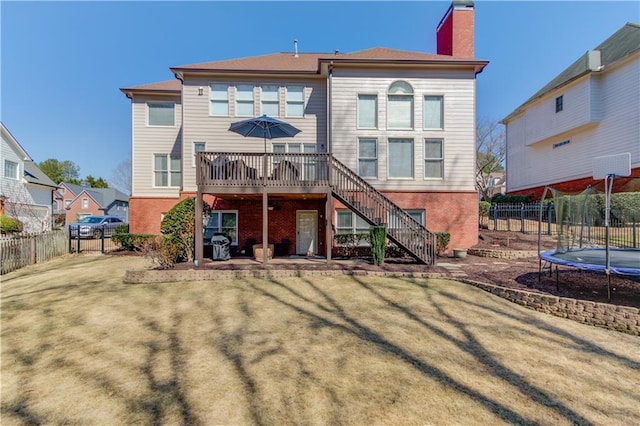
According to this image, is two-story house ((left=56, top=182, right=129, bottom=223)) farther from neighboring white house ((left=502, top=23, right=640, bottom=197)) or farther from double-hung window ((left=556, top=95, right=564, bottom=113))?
double-hung window ((left=556, top=95, right=564, bottom=113))

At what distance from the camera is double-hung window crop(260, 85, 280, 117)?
13.8 metres

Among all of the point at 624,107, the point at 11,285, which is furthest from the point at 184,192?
the point at 624,107

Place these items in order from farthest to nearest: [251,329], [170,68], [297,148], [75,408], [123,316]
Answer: [297,148], [170,68], [123,316], [251,329], [75,408]

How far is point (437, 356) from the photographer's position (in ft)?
15.1

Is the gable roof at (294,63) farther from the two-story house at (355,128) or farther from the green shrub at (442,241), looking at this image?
the green shrub at (442,241)

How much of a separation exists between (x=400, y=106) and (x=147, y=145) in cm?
1254

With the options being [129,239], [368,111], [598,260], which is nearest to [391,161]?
[368,111]

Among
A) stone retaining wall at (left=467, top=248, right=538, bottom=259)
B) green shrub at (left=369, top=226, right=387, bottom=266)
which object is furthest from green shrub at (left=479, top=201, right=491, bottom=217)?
green shrub at (left=369, top=226, right=387, bottom=266)

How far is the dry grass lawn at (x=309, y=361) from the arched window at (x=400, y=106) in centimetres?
805

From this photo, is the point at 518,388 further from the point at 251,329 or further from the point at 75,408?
the point at 75,408

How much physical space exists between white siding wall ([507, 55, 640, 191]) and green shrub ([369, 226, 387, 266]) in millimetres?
15477

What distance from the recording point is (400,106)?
13078 millimetres

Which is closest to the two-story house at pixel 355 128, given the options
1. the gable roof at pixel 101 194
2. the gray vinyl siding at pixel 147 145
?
the gray vinyl siding at pixel 147 145

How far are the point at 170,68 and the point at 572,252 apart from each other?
1648 centimetres
